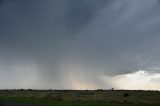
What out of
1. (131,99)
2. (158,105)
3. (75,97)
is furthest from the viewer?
(75,97)

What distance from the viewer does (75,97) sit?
60031 millimetres

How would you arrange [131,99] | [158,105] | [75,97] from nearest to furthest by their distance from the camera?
[158,105], [131,99], [75,97]

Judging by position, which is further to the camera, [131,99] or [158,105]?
[131,99]

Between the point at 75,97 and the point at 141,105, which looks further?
the point at 75,97

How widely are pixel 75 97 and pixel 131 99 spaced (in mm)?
15624

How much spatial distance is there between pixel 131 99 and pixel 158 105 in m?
6.45

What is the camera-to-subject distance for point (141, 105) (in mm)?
41969

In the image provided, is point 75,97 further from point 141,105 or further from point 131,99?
point 141,105

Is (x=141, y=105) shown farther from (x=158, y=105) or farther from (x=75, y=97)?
(x=75, y=97)

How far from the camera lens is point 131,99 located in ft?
156

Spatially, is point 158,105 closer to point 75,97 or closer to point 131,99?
point 131,99

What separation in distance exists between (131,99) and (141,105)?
567 centimetres

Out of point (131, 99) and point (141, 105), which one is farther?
point (131, 99)

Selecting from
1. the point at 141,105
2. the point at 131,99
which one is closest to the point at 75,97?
the point at 131,99
